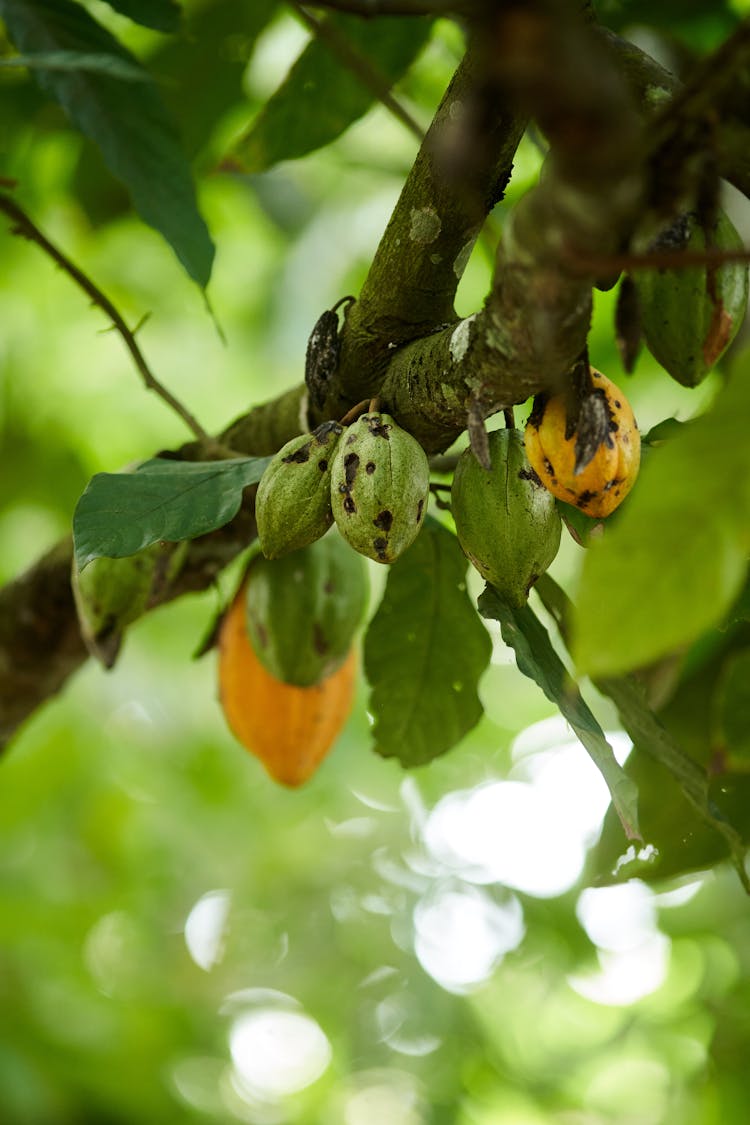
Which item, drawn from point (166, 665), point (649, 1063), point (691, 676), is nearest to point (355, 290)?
point (166, 665)

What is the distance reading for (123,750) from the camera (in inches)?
141

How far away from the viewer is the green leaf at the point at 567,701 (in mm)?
845

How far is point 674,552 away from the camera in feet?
1.67

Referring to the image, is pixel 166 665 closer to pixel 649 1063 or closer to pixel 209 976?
pixel 209 976

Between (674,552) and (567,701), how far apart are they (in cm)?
35

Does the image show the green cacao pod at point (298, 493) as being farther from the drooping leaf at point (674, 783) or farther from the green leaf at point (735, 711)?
the green leaf at point (735, 711)

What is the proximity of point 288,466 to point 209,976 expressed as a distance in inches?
125

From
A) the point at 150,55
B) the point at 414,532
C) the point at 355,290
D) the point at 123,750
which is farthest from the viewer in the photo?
the point at 123,750

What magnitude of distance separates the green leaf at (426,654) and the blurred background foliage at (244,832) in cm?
63

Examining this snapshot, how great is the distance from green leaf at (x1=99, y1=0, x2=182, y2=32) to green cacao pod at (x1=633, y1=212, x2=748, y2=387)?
63 cm

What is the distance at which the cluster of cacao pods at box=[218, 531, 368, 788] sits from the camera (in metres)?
1.23

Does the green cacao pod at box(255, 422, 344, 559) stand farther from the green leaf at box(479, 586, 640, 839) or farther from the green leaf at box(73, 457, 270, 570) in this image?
the green leaf at box(479, 586, 640, 839)

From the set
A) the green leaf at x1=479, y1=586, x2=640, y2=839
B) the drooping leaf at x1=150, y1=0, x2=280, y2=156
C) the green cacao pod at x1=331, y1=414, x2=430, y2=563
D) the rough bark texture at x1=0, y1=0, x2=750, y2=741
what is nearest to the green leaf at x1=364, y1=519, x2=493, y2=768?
the rough bark texture at x1=0, y1=0, x2=750, y2=741

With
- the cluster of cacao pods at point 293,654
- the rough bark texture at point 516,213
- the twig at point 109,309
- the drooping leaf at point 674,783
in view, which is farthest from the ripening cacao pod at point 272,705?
the drooping leaf at point 674,783
